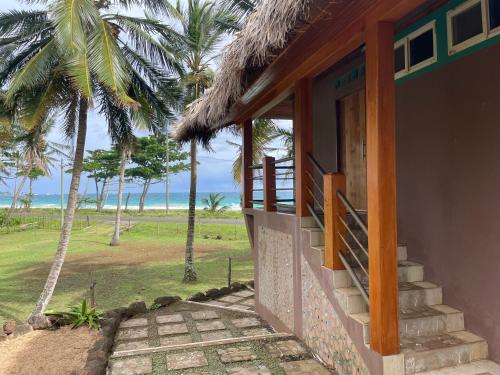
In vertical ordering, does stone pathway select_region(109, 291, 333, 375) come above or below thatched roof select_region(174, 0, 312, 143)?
below

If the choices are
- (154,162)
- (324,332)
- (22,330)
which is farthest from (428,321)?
(154,162)

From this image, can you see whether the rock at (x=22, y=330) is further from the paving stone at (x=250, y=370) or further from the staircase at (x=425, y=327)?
the staircase at (x=425, y=327)

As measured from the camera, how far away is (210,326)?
5.32 m

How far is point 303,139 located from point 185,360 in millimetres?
2599

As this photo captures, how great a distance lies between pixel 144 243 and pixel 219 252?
14.7ft

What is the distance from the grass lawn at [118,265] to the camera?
8625mm

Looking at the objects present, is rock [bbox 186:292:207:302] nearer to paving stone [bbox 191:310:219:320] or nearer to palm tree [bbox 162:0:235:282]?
paving stone [bbox 191:310:219:320]

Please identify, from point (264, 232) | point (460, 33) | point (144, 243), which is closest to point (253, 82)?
point (460, 33)

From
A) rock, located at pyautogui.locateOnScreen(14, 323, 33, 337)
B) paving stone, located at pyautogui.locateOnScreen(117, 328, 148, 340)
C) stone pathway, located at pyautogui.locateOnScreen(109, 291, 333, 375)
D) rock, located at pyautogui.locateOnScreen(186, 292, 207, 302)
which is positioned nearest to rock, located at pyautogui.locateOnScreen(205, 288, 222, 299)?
rock, located at pyautogui.locateOnScreen(186, 292, 207, 302)

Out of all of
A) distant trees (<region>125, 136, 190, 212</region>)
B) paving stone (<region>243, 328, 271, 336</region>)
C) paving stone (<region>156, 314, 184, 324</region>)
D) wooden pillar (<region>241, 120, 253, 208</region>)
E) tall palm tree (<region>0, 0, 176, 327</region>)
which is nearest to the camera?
paving stone (<region>243, 328, 271, 336</region>)

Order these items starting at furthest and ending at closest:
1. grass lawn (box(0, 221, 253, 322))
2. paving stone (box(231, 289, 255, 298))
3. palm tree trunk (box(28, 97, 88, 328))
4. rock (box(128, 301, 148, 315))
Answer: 1. grass lawn (box(0, 221, 253, 322))
2. palm tree trunk (box(28, 97, 88, 328))
3. paving stone (box(231, 289, 255, 298))
4. rock (box(128, 301, 148, 315))

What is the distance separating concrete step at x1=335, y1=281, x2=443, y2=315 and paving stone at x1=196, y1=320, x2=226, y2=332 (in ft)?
8.41

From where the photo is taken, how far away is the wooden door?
16.7ft

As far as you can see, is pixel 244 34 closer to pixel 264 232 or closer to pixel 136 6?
pixel 264 232
